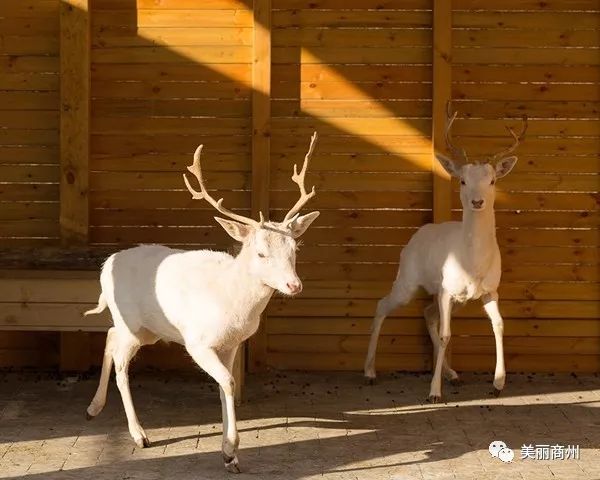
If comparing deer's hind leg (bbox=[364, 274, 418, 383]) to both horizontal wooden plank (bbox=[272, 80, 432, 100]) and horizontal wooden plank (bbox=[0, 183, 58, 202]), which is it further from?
horizontal wooden plank (bbox=[0, 183, 58, 202])

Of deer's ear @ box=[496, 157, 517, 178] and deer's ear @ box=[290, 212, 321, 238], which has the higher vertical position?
deer's ear @ box=[496, 157, 517, 178]

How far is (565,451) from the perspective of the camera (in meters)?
6.19

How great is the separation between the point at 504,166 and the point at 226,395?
271cm

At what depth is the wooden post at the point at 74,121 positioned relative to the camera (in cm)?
836

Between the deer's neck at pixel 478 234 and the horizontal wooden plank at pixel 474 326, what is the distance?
38.5 inches

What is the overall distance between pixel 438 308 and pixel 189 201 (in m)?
1.82

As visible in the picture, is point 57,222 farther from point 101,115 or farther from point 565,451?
point 565,451

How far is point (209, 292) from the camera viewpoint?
20.0 ft

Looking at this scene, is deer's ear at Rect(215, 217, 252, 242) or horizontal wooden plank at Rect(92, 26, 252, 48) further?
horizontal wooden plank at Rect(92, 26, 252, 48)

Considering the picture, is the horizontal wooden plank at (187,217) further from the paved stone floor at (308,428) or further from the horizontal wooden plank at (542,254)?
the paved stone floor at (308,428)

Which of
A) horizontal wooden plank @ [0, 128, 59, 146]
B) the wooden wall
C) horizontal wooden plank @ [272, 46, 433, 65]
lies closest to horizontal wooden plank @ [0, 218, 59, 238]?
the wooden wall

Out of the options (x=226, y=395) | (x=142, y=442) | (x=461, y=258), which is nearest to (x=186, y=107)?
(x=461, y=258)

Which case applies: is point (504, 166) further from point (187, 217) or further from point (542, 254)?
point (187, 217)

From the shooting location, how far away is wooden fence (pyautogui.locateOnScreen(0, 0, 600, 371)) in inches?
333
